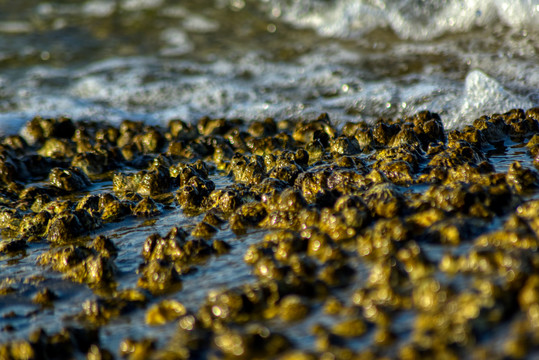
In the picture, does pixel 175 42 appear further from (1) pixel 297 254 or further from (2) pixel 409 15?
(1) pixel 297 254

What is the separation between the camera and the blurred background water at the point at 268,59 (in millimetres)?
6094

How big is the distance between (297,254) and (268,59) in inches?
239

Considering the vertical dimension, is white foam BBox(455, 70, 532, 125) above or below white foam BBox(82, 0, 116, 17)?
below

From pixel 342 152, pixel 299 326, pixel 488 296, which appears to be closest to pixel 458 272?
pixel 488 296

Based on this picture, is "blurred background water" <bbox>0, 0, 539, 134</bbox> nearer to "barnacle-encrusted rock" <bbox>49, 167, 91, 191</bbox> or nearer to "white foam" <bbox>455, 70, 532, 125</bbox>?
"white foam" <bbox>455, 70, 532, 125</bbox>

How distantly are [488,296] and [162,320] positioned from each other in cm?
131

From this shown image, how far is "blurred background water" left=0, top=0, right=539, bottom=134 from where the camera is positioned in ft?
20.0

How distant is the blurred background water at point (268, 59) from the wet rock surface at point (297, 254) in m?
1.36

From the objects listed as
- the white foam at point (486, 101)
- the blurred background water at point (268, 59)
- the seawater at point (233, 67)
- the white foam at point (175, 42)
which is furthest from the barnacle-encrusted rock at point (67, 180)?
the white foam at point (175, 42)

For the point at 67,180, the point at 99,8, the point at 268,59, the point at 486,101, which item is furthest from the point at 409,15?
the point at 99,8

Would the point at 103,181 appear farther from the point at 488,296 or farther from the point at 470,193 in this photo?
the point at 488,296

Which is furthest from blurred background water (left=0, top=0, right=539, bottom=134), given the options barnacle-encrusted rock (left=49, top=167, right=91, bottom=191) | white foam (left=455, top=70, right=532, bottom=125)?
barnacle-encrusted rock (left=49, top=167, right=91, bottom=191)

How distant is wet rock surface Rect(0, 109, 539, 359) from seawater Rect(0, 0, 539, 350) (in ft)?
0.17

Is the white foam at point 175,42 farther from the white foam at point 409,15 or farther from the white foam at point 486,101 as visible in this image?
the white foam at point 486,101
